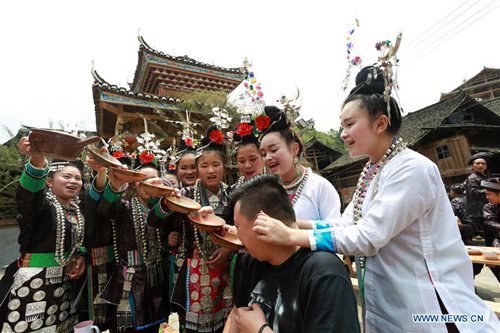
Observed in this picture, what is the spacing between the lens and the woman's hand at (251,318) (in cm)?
143

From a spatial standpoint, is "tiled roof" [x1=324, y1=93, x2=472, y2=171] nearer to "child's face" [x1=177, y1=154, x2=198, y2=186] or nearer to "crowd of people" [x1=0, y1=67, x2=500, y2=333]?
"child's face" [x1=177, y1=154, x2=198, y2=186]

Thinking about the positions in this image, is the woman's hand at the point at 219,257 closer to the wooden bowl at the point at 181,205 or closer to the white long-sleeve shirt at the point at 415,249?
the wooden bowl at the point at 181,205

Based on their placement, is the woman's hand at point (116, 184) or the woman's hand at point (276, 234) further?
the woman's hand at point (116, 184)

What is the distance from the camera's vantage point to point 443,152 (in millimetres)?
17203

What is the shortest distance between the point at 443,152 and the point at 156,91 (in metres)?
18.1

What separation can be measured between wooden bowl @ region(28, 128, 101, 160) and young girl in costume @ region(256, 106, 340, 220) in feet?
5.26

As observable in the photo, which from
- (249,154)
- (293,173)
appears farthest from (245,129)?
(293,173)

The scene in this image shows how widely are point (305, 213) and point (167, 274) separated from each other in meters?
2.03

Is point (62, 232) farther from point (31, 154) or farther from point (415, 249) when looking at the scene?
point (415, 249)

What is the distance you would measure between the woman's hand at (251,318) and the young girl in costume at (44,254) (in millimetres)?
2061

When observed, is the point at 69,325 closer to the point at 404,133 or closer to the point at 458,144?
the point at 458,144

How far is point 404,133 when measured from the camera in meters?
20.9

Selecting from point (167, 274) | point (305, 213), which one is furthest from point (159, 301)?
point (305, 213)

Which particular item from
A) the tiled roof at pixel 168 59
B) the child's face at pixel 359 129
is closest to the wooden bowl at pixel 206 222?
the child's face at pixel 359 129
